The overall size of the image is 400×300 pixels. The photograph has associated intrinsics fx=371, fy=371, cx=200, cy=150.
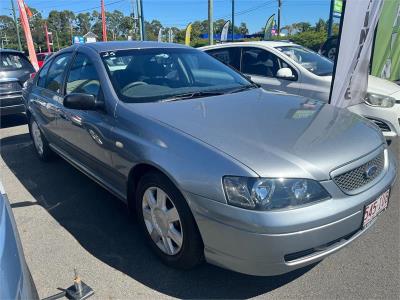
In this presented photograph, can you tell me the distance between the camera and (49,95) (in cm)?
431

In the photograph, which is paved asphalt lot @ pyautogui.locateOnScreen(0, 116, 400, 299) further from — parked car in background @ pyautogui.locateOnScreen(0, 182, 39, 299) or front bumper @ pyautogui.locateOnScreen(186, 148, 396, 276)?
parked car in background @ pyautogui.locateOnScreen(0, 182, 39, 299)

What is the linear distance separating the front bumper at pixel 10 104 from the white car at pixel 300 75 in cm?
389

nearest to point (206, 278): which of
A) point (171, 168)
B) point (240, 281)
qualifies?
point (240, 281)

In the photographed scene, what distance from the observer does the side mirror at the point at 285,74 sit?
544 cm

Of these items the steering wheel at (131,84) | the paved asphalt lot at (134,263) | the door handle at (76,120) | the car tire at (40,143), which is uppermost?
the steering wheel at (131,84)

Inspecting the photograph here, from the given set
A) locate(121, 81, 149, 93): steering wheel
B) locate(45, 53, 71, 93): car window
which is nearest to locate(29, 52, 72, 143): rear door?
locate(45, 53, 71, 93): car window

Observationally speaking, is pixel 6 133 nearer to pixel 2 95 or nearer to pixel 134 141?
pixel 2 95

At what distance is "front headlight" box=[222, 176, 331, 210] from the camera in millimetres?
2027

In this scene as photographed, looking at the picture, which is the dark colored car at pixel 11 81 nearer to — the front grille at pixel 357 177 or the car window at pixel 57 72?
the car window at pixel 57 72

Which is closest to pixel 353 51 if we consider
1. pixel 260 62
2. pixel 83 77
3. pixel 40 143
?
pixel 260 62

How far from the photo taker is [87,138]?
3406 millimetres

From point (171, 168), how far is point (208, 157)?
0.91 ft

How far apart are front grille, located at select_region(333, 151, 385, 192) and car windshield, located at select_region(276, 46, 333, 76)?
3336 mm

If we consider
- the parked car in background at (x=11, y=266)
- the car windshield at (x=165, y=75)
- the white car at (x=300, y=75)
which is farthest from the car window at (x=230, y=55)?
the parked car in background at (x=11, y=266)
